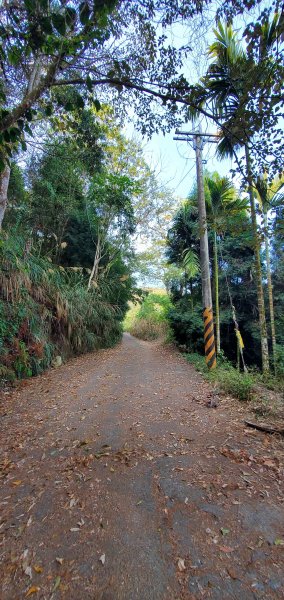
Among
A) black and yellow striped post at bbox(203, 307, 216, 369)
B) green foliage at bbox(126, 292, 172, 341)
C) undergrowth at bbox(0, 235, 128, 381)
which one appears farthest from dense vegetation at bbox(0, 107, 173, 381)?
green foliage at bbox(126, 292, 172, 341)

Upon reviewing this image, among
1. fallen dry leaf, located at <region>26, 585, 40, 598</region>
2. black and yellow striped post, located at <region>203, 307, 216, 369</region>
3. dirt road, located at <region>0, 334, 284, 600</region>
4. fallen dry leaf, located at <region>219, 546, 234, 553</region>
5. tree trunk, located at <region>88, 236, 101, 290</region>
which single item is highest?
tree trunk, located at <region>88, 236, 101, 290</region>

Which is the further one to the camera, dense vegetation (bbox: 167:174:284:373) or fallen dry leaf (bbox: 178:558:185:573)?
dense vegetation (bbox: 167:174:284:373)

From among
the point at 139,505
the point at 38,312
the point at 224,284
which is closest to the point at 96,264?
the point at 38,312

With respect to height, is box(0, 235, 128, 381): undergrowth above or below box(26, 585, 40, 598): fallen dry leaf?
above

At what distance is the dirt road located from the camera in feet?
5.02

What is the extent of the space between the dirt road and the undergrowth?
169 cm

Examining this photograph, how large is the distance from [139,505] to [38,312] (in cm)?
548

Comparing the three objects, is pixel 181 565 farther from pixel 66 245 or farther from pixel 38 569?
pixel 66 245

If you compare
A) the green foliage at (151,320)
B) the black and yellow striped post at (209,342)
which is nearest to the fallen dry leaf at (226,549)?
the black and yellow striped post at (209,342)

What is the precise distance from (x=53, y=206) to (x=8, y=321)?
560 cm

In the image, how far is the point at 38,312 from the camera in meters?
6.79

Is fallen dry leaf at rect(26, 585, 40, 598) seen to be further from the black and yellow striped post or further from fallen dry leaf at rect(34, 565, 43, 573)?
the black and yellow striped post

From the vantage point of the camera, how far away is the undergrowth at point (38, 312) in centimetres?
562

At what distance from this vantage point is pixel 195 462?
273 cm
